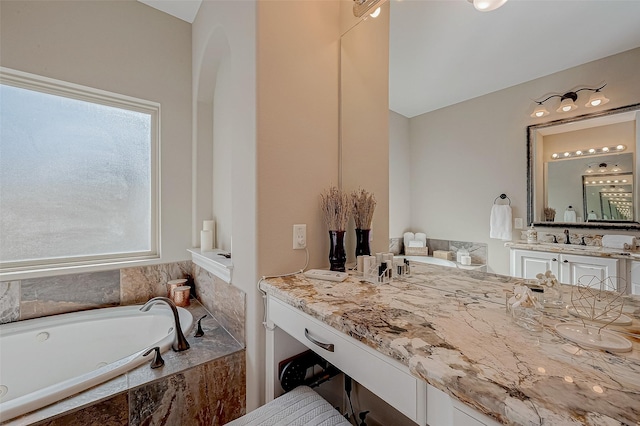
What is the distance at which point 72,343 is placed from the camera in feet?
5.40

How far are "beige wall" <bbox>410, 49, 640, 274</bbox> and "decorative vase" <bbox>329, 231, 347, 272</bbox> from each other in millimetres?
372

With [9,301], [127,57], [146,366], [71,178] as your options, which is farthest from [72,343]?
[127,57]

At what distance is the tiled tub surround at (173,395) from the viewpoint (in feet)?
3.26

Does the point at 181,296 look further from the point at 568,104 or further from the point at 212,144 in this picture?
the point at 568,104

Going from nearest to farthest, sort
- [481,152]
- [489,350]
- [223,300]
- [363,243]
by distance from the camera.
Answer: [489,350]
[481,152]
[363,243]
[223,300]

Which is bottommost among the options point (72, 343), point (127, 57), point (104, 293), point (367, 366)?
point (72, 343)

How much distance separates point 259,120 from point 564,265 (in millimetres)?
1254

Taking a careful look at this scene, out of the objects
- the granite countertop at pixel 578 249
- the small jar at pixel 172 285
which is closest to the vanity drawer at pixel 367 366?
the granite countertop at pixel 578 249

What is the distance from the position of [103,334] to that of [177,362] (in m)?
0.87

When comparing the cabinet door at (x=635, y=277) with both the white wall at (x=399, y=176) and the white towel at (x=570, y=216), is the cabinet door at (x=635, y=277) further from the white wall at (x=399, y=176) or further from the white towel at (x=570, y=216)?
→ the white wall at (x=399, y=176)

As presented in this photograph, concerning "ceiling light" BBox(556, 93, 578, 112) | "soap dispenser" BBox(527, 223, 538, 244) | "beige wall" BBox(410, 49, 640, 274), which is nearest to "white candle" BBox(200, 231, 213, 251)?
"beige wall" BBox(410, 49, 640, 274)

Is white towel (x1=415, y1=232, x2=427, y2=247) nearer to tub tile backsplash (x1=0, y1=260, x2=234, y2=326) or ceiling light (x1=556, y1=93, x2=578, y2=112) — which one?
ceiling light (x1=556, y1=93, x2=578, y2=112)

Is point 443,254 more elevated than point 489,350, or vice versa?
point 443,254

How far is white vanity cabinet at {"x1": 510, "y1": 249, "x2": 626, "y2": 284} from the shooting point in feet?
2.38
